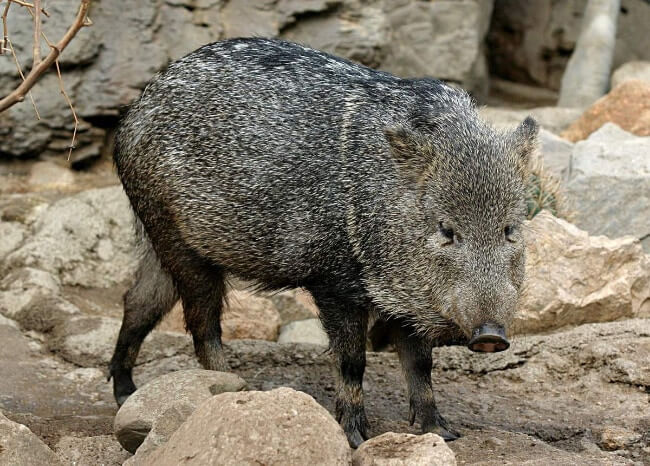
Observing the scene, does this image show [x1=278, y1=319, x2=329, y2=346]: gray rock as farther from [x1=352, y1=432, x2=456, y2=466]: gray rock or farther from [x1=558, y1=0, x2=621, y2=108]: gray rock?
[x1=558, y1=0, x2=621, y2=108]: gray rock

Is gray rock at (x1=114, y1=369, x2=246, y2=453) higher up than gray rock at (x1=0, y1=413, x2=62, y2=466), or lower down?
lower down

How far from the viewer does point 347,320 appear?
4.80 m

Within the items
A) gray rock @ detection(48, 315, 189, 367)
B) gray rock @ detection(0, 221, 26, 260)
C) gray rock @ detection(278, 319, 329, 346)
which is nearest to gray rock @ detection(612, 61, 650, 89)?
gray rock @ detection(278, 319, 329, 346)

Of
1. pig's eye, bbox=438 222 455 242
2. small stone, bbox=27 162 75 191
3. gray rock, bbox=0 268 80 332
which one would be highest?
pig's eye, bbox=438 222 455 242

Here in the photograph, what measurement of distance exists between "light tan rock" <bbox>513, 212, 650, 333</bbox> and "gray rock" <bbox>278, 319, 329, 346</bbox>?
1269mm

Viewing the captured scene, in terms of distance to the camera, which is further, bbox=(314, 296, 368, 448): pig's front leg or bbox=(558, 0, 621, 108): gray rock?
bbox=(558, 0, 621, 108): gray rock

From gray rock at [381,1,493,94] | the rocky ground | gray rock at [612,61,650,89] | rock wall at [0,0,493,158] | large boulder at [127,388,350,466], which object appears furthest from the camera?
gray rock at [612,61,650,89]

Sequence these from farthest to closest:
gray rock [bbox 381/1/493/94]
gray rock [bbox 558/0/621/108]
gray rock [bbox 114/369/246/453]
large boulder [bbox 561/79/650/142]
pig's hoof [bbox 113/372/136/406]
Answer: gray rock [bbox 558/0/621/108]
gray rock [bbox 381/1/493/94]
large boulder [bbox 561/79/650/142]
pig's hoof [bbox 113/372/136/406]
gray rock [bbox 114/369/246/453]

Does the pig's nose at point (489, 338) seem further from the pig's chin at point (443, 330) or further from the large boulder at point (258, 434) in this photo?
the large boulder at point (258, 434)

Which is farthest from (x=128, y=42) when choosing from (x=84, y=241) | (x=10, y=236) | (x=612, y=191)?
(x=612, y=191)

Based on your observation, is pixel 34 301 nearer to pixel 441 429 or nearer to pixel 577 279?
pixel 441 429

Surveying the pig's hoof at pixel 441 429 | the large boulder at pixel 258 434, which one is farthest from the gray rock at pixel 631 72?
the large boulder at pixel 258 434

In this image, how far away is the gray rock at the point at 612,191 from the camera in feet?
24.3

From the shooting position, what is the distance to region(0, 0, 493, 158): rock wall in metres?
8.25
